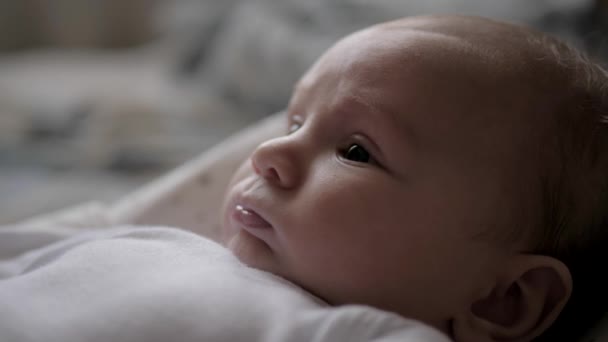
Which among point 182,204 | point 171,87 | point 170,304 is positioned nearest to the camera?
point 170,304

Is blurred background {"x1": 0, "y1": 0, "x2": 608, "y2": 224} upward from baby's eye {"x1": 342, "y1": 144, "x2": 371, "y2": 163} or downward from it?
downward

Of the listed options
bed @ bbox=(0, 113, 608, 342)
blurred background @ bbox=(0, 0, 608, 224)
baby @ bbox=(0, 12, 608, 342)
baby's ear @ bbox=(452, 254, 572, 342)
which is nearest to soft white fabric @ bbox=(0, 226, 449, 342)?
baby @ bbox=(0, 12, 608, 342)

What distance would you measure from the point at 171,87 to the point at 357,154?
1349 mm

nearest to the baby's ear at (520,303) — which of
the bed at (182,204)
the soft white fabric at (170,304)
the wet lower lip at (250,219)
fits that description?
the soft white fabric at (170,304)

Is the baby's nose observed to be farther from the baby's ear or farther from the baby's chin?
the baby's ear

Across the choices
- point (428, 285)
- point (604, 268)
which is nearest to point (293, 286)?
point (428, 285)

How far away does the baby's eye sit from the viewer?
0.66 meters

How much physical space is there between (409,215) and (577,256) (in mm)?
201

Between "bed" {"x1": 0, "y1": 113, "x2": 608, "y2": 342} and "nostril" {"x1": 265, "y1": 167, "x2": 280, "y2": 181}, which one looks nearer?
"nostril" {"x1": 265, "y1": 167, "x2": 280, "y2": 181}

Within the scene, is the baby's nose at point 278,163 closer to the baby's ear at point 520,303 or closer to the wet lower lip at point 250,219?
the wet lower lip at point 250,219

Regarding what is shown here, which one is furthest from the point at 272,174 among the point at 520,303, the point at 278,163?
the point at 520,303

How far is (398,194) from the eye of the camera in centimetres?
63

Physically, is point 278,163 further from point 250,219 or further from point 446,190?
point 446,190

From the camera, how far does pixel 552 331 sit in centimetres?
74
